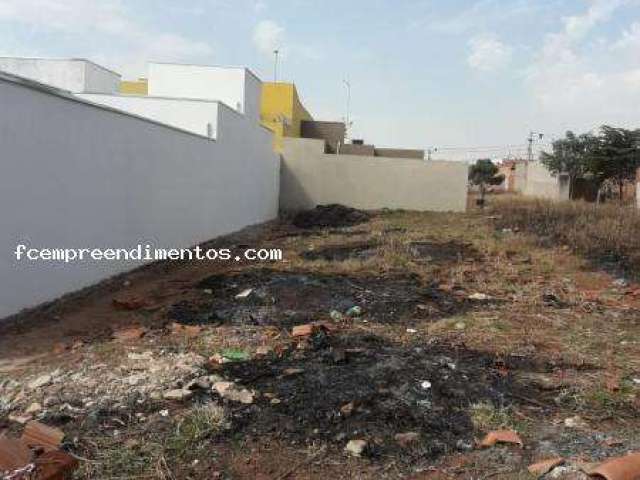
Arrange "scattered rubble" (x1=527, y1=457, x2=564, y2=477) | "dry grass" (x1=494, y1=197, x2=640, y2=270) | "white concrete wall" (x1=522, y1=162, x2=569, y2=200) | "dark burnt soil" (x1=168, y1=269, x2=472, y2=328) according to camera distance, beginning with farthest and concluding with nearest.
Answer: "white concrete wall" (x1=522, y1=162, x2=569, y2=200) → "dry grass" (x1=494, y1=197, x2=640, y2=270) → "dark burnt soil" (x1=168, y1=269, x2=472, y2=328) → "scattered rubble" (x1=527, y1=457, x2=564, y2=477)

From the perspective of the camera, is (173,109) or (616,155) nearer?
(173,109)

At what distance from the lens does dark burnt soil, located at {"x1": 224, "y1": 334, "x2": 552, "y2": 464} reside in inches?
143

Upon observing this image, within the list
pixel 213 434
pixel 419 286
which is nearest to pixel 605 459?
pixel 213 434

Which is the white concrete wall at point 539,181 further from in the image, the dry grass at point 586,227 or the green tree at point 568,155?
the dry grass at point 586,227

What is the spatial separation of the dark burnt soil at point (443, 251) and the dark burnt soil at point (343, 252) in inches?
30.8

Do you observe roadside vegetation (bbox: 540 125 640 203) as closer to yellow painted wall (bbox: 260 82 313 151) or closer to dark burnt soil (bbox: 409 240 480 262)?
yellow painted wall (bbox: 260 82 313 151)

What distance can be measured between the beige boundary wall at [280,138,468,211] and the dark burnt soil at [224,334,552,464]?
61.2 ft

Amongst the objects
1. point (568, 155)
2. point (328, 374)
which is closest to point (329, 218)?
point (328, 374)

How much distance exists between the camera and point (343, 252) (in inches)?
456

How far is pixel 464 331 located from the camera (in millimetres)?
6094

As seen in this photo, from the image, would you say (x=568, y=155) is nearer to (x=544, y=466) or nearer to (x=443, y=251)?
(x=443, y=251)

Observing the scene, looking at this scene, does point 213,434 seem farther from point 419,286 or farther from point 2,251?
point 419,286

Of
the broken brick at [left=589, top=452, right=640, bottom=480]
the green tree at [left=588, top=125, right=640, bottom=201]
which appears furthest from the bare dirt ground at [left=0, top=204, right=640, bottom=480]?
the green tree at [left=588, top=125, right=640, bottom=201]

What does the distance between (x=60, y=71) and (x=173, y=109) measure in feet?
19.3
